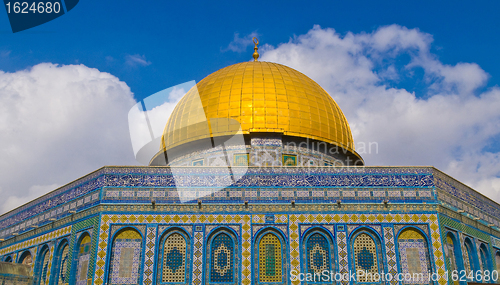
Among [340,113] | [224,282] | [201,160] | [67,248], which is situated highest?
[340,113]

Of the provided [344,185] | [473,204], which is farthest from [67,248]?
[473,204]

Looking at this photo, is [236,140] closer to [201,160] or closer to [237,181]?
[201,160]

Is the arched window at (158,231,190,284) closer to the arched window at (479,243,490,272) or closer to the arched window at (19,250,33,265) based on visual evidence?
the arched window at (19,250,33,265)

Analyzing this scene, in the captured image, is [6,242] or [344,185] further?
[6,242]

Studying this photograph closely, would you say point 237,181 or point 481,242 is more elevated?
point 237,181

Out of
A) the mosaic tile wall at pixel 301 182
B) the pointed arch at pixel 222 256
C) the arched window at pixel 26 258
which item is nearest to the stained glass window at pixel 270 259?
the pointed arch at pixel 222 256

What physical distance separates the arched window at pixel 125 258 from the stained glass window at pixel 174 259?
25.9 inches

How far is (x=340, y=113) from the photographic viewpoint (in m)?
18.5

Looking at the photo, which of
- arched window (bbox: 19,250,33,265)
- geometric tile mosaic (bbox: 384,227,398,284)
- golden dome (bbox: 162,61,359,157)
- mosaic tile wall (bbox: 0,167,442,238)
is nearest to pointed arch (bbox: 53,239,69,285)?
mosaic tile wall (bbox: 0,167,442,238)

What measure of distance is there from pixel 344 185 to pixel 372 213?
3.40 ft

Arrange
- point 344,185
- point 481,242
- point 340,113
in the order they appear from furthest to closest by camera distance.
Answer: point 340,113
point 481,242
point 344,185

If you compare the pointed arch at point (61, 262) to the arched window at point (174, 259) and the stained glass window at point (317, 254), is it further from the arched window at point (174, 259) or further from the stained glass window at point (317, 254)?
the stained glass window at point (317, 254)

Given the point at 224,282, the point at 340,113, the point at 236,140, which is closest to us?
the point at 224,282

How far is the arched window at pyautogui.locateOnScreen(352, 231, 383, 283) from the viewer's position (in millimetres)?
12273
